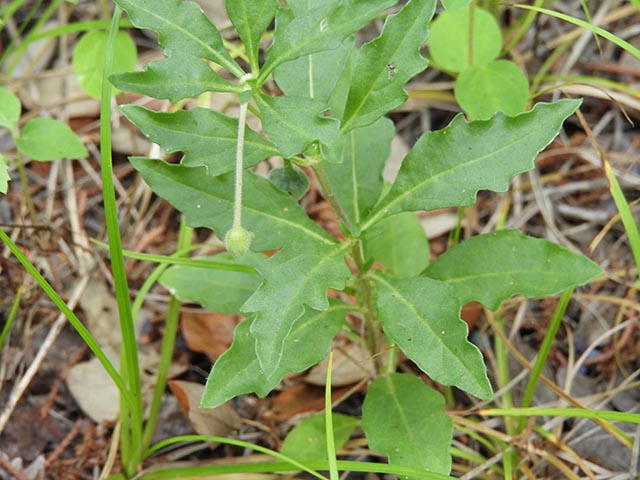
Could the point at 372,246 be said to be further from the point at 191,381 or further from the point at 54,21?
the point at 54,21

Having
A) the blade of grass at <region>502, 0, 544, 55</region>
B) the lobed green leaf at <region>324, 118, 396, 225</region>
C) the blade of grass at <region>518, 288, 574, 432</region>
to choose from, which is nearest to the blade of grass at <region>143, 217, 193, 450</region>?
the lobed green leaf at <region>324, 118, 396, 225</region>

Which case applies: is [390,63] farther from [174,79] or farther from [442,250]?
[442,250]

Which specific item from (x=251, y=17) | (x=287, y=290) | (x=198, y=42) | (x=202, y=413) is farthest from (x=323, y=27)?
(x=202, y=413)

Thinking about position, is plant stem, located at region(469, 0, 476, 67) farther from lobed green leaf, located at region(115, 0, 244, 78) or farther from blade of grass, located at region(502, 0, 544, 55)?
lobed green leaf, located at region(115, 0, 244, 78)

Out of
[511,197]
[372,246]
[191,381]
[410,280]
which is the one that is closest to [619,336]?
[511,197]

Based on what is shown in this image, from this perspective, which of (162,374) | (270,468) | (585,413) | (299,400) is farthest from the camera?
(299,400)

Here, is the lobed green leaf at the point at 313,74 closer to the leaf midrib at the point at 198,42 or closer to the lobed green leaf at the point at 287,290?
the leaf midrib at the point at 198,42

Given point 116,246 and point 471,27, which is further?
point 471,27
